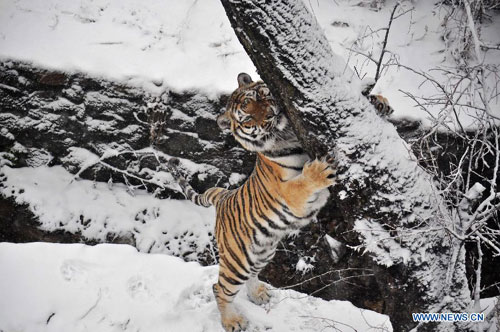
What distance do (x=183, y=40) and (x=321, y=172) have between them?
4214mm

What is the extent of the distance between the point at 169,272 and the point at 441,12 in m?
5.22

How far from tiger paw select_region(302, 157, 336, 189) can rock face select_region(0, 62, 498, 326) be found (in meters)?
2.47

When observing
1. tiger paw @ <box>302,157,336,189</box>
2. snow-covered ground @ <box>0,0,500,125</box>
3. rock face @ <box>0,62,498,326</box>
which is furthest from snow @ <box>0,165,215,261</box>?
tiger paw @ <box>302,157,336,189</box>

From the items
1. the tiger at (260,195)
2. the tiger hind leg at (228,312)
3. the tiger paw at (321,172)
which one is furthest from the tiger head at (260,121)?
the tiger hind leg at (228,312)

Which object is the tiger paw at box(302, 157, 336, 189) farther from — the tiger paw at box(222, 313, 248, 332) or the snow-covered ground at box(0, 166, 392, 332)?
the tiger paw at box(222, 313, 248, 332)

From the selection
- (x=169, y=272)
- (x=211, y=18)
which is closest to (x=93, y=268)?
(x=169, y=272)

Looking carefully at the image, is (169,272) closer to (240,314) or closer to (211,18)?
(240,314)

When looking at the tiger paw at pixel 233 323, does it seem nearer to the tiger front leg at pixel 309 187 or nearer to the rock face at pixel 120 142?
the tiger front leg at pixel 309 187

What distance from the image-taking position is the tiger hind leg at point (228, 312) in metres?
3.43

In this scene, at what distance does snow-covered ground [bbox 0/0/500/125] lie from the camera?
505cm

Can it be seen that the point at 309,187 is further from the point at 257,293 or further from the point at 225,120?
the point at 257,293

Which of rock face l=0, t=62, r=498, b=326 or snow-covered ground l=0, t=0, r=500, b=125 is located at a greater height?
snow-covered ground l=0, t=0, r=500, b=125

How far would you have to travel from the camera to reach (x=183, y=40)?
575 cm

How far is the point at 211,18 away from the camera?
19.7ft
